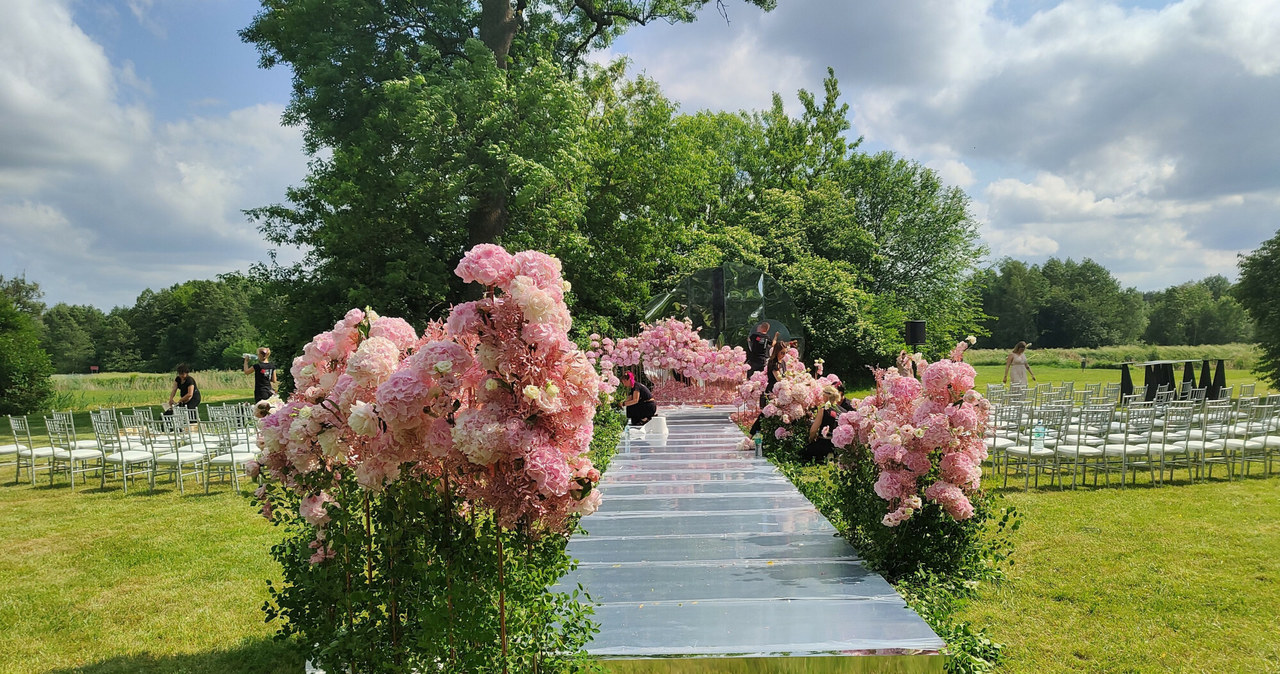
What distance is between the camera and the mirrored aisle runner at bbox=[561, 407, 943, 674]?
11.2ft

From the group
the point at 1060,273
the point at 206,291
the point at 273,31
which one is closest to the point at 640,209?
the point at 273,31

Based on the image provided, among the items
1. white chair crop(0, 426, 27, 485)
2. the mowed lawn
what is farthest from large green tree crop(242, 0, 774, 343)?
the mowed lawn

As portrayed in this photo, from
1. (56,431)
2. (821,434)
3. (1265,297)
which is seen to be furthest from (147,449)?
(1265,297)

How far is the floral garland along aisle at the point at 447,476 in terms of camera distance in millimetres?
2609

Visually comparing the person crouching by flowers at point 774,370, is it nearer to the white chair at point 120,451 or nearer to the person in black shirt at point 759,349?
the person in black shirt at point 759,349

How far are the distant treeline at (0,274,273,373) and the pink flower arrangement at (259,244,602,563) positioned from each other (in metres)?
53.4

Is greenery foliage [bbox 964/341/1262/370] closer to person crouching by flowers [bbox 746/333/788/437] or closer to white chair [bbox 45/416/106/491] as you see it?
person crouching by flowers [bbox 746/333/788/437]

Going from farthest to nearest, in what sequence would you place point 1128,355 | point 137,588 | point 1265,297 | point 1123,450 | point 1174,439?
point 1128,355, point 1265,297, point 1174,439, point 1123,450, point 137,588

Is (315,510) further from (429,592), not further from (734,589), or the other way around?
(734,589)

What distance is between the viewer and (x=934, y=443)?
462cm

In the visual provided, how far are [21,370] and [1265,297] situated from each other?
37299 mm

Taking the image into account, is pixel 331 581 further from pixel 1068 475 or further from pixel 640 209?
pixel 640 209

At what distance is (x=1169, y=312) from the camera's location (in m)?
60.3

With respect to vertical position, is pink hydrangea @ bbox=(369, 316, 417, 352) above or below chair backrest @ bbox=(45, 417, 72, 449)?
above
